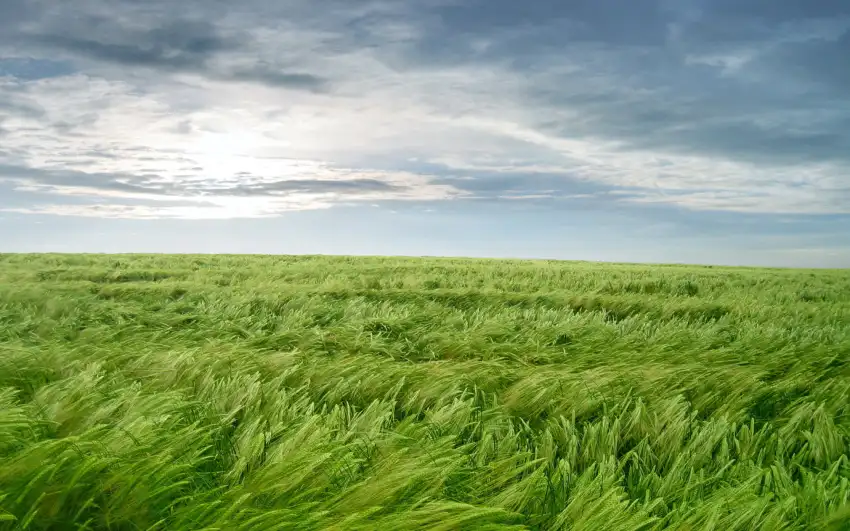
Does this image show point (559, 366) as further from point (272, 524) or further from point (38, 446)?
point (38, 446)

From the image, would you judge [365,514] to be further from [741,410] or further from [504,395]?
[741,410]

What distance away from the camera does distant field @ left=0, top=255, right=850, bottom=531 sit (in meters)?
1.53

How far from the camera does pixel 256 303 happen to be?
6.71m

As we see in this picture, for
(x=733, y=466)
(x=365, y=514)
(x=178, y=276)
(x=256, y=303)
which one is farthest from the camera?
(x=178, y=276)


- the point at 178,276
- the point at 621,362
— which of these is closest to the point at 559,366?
the point at 621,362

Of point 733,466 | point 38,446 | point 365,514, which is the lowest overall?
point 733,466

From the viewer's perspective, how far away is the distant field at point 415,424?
153 centimetres

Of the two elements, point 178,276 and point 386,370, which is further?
point 178,276

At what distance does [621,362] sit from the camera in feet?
12.9

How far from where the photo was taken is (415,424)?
7.84 feet

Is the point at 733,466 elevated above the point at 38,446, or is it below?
below

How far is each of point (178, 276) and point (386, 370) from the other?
38.5 feet

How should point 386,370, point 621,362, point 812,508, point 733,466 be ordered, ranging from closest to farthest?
Result: point 812,508
point 733,466
point 386,370
point 621,362

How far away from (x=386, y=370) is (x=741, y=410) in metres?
2.02
